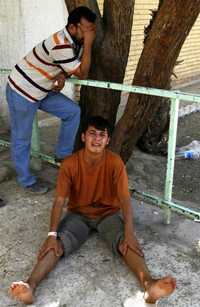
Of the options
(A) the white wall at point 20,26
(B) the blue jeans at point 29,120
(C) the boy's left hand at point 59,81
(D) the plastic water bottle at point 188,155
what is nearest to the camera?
(C) the boy's left hand at point 59,81

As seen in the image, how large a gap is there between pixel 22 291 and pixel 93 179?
87 centimetres

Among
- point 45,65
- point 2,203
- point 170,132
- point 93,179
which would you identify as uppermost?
point 45,65

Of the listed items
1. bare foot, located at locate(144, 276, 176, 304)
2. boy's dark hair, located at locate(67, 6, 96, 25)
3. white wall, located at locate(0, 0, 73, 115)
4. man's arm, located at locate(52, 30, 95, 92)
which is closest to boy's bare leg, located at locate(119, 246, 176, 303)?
bare foot, located at locate(144, 276, 176, 304)

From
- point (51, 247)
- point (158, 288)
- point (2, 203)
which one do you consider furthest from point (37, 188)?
point (158, 288)

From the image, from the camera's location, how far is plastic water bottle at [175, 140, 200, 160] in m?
5.67

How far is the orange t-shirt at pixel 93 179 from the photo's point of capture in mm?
2883

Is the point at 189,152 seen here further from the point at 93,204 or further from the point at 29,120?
the point at 93,204

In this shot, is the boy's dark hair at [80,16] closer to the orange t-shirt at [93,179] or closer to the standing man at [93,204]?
the standing man at [93,204]

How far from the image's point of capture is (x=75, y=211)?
305 cm

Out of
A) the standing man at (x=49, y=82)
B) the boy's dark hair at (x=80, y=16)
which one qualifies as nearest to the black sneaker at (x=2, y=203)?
the standing man at (x=49, y=82)

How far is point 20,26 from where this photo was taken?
17.9 ft

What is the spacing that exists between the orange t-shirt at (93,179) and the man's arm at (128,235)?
0.06 metres

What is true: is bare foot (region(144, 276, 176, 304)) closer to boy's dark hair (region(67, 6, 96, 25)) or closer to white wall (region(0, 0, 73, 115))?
boy's dark hair (region(67, 6, 96, 25))

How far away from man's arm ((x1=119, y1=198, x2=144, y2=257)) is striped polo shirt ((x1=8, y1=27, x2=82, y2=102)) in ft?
3.64
